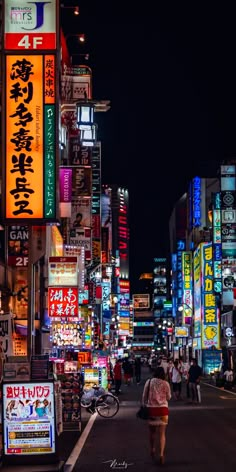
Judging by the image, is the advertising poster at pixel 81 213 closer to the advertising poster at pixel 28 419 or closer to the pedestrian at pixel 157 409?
the pedestrian at pixel 157 409

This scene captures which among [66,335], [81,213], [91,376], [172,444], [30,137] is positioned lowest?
[172,444]

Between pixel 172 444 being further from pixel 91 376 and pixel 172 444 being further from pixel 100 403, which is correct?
pixel 91 376

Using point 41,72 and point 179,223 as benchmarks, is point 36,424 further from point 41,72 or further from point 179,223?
point 179,223

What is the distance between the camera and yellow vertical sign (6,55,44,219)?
71.9 ft

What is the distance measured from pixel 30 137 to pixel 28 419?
379 inches

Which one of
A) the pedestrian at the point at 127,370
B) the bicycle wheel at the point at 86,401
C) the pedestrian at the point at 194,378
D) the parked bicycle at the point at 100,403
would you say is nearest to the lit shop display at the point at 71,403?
the parked bicycle at the point at 100,403

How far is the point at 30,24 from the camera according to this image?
22.5m

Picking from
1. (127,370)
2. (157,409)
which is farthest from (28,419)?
(127,370)

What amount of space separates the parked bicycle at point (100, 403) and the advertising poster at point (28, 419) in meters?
13.5

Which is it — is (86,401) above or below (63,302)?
below

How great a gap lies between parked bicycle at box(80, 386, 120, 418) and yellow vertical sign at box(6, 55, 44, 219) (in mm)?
8417

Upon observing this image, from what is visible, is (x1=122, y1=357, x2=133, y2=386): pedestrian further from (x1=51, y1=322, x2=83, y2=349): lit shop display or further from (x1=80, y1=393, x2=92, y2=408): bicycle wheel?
(x1=80, y1=393, x2=92, y2=408): bicycle wheel

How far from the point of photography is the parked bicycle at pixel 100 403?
28.4 meters

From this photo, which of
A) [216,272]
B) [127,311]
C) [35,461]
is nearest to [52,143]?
[35,461]
